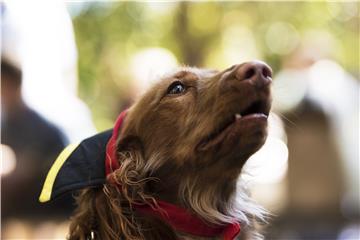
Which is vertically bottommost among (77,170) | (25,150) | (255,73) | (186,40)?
(77,170)

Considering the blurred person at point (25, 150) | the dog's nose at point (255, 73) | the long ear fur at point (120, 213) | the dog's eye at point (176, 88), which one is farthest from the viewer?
the blurred person at point (25, 150)

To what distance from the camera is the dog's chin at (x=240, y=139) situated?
7.42 ft

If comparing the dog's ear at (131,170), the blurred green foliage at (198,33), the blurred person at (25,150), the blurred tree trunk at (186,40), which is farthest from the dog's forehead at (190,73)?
the blurred tree trunk at (186,40)

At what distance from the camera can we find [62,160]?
2.52 metres

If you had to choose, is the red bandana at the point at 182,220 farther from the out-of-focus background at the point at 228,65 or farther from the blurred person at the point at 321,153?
the blurred person at the point at 321,153

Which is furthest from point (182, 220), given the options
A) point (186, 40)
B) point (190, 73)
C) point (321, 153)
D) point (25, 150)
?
point (186, 40)

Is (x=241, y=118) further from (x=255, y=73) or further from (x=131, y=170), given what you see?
(x=131, y=170)

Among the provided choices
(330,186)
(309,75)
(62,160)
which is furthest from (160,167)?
(330,186)

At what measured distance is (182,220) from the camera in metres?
2.50

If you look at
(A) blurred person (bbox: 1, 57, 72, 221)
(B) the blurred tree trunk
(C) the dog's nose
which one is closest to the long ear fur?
(C) the dog's nose

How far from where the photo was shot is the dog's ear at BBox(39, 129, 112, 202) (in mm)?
2445

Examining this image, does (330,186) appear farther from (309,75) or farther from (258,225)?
(258,225)

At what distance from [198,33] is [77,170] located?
915cm

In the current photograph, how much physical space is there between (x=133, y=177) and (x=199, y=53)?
8904 millimetres
